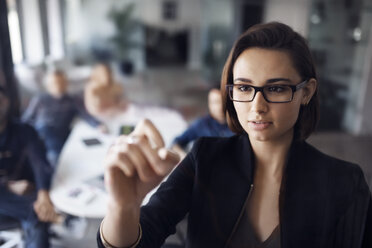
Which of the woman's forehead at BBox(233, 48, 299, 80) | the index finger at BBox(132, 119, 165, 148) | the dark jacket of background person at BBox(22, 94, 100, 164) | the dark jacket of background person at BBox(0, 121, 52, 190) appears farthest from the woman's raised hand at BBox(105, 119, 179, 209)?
the dark jacket of background person at BBox(22, 94, 100, 164)

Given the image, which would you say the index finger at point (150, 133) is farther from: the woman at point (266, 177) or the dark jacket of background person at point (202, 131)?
the dark jacket of background person at point (202, 131)

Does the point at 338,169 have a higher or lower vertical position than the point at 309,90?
lower

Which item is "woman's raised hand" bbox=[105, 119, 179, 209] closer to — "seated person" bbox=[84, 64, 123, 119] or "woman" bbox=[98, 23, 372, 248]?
"woman" bbox=[98, 23, 372, 248]

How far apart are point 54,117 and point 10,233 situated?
0.53 m

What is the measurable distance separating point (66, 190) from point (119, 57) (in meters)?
0.78

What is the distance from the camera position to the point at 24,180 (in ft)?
3.08

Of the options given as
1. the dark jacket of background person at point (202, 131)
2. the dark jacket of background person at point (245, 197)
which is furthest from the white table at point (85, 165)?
the dark jacket of background person at point (245, 197)

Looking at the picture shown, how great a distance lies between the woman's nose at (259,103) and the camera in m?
0.55

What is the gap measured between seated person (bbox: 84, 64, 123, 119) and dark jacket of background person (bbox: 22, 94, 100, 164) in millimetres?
31

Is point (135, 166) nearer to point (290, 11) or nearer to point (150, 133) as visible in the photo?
point (150, 133)

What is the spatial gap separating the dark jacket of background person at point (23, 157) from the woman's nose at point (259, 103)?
73 cm

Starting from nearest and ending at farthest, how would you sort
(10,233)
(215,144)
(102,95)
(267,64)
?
(267,64) < (215,144) < (10,233) < (102,95)

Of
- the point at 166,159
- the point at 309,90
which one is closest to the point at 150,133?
the point at 166,159

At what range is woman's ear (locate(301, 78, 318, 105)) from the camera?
0.57 m
